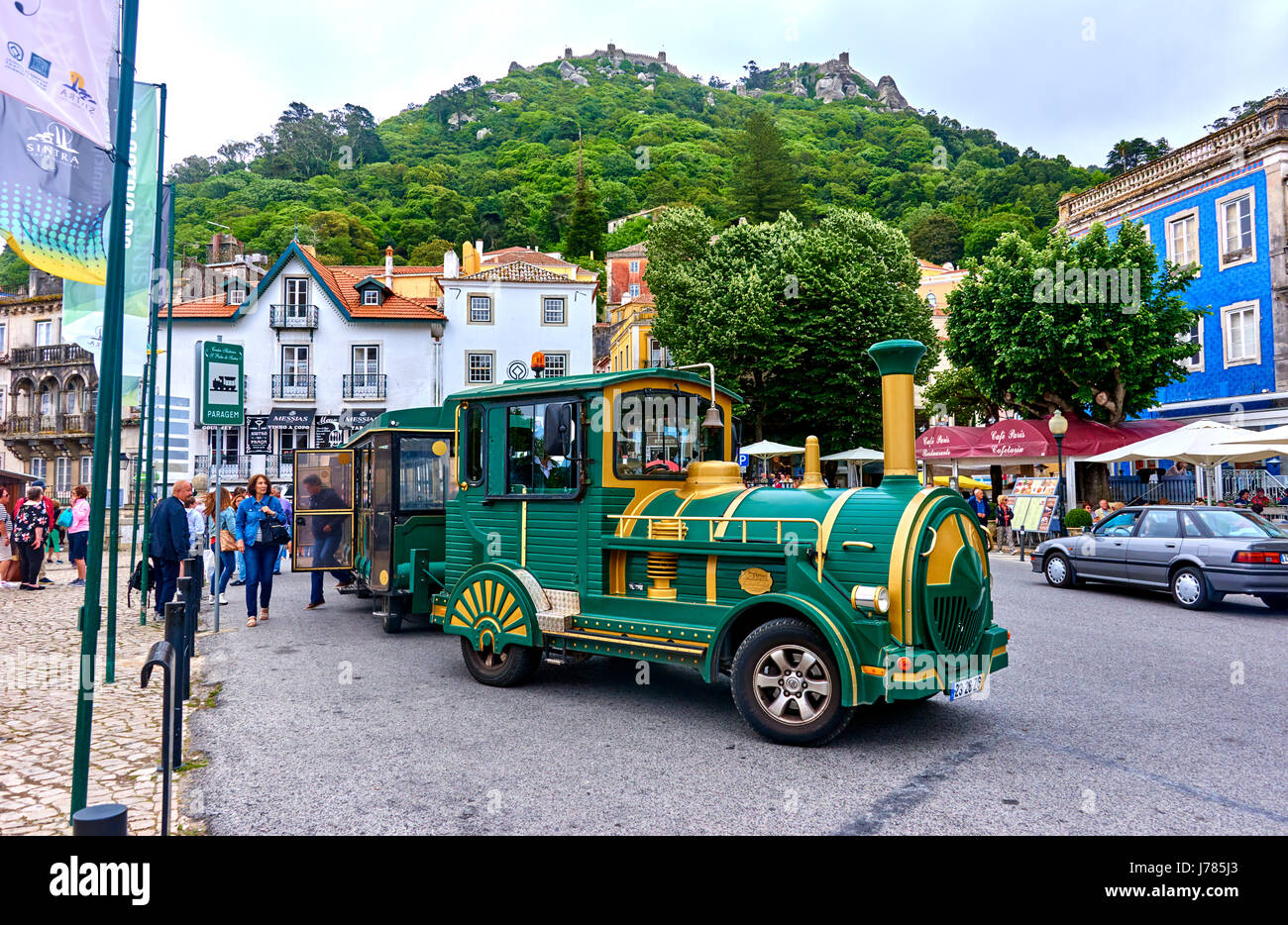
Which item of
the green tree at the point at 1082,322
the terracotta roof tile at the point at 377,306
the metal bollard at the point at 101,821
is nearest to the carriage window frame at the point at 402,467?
the metal bollard at the point at 101,821

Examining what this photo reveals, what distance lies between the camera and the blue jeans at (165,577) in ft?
34.7

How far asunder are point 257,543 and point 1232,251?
27.7 m

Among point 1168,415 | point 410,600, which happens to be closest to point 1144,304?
point 1168,415

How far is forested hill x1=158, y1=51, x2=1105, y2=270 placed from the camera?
72250 millimetres

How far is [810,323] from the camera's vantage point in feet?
98.4

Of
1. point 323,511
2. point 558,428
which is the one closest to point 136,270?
point 323,511

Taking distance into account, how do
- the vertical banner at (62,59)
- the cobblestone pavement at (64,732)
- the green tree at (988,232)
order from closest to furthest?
the vertical banner at (62,59) < the cobblestone pavement at (64,732) < the green tree at (988,232)

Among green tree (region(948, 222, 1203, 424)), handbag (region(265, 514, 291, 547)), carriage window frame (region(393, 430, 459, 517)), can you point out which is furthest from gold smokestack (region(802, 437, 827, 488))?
green tree (region(948, 222, 1203, 424))

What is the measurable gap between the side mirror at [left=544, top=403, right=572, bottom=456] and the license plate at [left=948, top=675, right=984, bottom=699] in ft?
11.2

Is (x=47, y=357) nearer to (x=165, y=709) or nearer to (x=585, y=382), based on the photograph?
(x=585, y=382)

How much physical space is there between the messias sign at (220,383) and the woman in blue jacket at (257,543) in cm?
154

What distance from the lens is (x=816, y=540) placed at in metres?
5.81

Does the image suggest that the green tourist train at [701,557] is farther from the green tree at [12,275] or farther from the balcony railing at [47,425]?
the green tree at [12,275]

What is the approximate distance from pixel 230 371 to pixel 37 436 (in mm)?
44994
